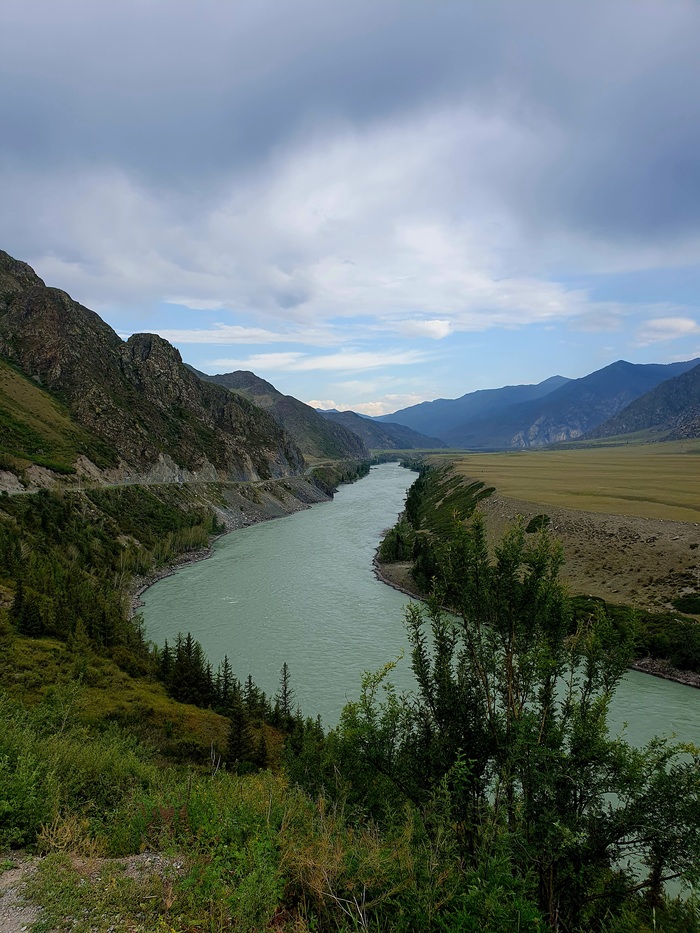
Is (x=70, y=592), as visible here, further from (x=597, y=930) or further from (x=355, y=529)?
(x=355, y=529)

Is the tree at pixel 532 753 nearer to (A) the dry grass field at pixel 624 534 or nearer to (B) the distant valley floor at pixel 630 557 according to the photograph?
(A) the dry grass field at pixel 624 534

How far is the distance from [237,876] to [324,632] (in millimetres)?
31706

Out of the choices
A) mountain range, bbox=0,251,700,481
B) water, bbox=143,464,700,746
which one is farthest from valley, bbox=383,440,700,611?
mountain range, bbox=0,251,700,481

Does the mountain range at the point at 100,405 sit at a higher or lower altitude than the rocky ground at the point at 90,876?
higher

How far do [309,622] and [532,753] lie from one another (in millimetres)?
33203

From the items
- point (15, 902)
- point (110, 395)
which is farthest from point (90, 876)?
point (110, 395)

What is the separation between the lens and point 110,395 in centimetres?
9438

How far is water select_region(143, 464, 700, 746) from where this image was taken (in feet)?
86.4

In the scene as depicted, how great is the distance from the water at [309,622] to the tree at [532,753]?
14237 millimetres

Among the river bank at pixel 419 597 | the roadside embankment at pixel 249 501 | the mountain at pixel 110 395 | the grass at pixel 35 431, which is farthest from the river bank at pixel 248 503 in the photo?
the river bank at pixel 419 597

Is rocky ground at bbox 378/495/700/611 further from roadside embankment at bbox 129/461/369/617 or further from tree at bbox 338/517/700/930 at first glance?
roadside embankment at bbox 129/461/369/617

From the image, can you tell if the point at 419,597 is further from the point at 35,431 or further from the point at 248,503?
the point at 35,431

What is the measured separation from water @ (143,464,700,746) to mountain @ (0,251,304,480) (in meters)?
29.8

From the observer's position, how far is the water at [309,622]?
2632 centimetres
